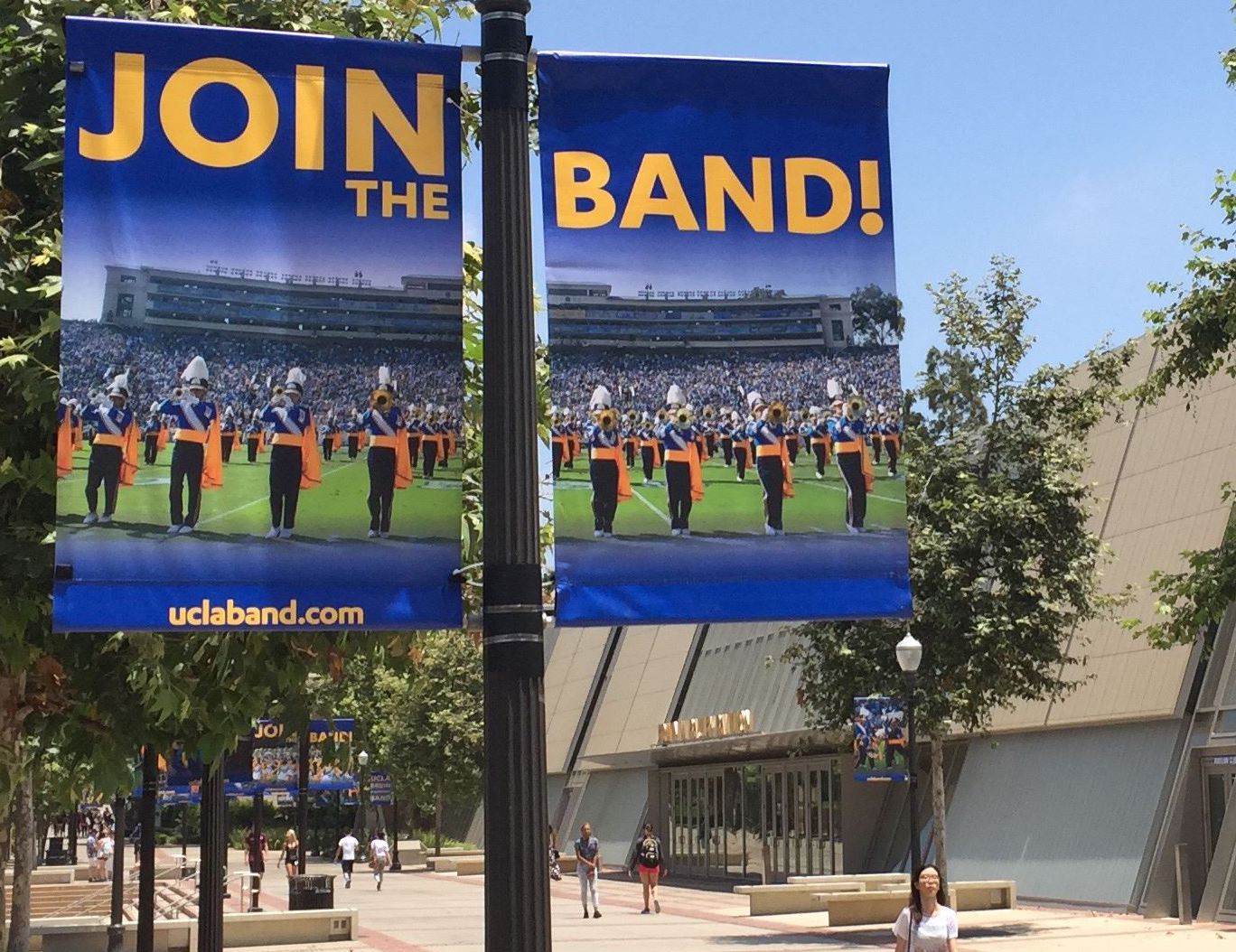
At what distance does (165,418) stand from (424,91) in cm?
166

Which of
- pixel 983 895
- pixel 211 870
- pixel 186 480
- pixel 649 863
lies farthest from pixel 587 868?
pixel 186 480

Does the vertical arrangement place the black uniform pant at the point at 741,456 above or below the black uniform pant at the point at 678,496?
above

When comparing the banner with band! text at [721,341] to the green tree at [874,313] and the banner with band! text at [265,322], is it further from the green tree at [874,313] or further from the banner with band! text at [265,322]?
the banner with band! text at [265,322]

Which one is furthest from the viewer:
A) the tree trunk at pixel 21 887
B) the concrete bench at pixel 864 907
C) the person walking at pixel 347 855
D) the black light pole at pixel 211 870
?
the person walking at pixel 347 855

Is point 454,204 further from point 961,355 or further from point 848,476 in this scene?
point 961,355

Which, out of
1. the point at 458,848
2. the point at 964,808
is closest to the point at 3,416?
the point at 964,808

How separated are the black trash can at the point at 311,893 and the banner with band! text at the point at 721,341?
25582mm

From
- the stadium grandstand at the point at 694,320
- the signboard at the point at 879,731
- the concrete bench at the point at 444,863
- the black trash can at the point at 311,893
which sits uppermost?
the stadium grandstand at the point at 694,320

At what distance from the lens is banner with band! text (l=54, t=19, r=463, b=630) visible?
6387mm

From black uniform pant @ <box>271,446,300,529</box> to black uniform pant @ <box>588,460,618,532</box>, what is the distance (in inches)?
46.7

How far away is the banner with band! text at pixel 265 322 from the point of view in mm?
6387

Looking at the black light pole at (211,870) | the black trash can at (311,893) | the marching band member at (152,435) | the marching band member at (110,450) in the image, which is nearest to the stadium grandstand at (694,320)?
Result: the marching band member at (152,435)

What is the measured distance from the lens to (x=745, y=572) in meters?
6.49

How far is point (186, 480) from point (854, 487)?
265cm
